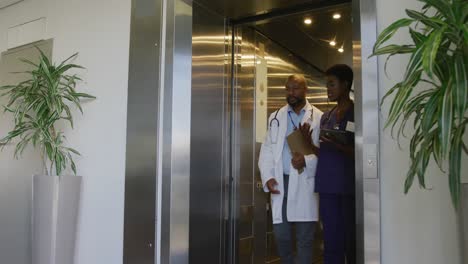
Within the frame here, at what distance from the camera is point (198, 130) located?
9.16 ft

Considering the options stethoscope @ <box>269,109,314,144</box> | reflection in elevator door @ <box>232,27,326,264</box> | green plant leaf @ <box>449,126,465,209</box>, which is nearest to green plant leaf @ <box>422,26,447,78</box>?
green plant leaf @ <box>449,126,465,209</box>

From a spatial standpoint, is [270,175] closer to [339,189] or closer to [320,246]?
[339,189]

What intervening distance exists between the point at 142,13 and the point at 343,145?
1559 millimetres

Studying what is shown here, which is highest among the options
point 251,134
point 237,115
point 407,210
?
point 237,115

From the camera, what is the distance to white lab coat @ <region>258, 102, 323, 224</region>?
2.76m

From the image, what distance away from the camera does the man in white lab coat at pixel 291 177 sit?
9.02ft

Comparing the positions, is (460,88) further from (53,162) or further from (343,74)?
(53,162)

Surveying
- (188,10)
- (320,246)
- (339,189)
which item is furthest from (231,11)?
(320,246)

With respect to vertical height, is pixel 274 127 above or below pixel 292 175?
above

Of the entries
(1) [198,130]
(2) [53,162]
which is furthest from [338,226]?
(2) [53,162]

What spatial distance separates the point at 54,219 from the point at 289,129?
168 cm

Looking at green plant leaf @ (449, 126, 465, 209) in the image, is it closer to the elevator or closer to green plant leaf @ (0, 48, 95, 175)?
the elevator

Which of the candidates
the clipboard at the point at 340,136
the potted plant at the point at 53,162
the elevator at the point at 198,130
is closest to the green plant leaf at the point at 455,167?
the elevator at the point at 198,130

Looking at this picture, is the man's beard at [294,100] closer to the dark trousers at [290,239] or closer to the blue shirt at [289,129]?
the blue shirt at [289,129]
